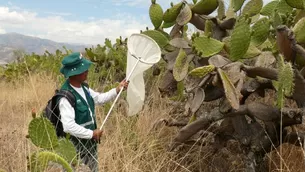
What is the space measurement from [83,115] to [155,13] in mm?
882

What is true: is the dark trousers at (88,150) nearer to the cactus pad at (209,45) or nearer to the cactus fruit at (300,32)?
the cactus pad at (209,45)

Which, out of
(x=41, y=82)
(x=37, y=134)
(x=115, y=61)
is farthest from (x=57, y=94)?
(x=41, y=82)

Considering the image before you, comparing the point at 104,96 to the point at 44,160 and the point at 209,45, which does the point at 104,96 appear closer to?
the point at 209,45

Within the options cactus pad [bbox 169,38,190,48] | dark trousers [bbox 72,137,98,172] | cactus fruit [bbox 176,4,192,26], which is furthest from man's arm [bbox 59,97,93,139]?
cactus fruit [bbox 176,4,192,26]

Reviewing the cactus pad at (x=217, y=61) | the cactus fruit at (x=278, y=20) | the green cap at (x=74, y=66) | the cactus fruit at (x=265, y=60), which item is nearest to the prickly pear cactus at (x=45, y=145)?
the green cap at (x=74, y=66)

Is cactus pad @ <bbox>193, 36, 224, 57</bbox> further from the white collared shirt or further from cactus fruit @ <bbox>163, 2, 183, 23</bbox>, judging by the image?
the white collared shirt

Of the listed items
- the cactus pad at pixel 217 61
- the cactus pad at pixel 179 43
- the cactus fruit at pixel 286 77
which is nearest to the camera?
the cactus fruit at pixel 286 77

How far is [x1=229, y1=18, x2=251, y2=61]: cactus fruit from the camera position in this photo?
235 centimetres

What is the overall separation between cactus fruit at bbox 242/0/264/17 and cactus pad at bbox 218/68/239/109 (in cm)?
85

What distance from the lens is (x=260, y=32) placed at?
8.41ft

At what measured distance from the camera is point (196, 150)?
10.6ft

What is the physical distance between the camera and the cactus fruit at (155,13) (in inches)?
118

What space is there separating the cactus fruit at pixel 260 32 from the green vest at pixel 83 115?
1034 mm

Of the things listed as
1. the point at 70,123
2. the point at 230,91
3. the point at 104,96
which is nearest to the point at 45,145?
the point at 70,123
